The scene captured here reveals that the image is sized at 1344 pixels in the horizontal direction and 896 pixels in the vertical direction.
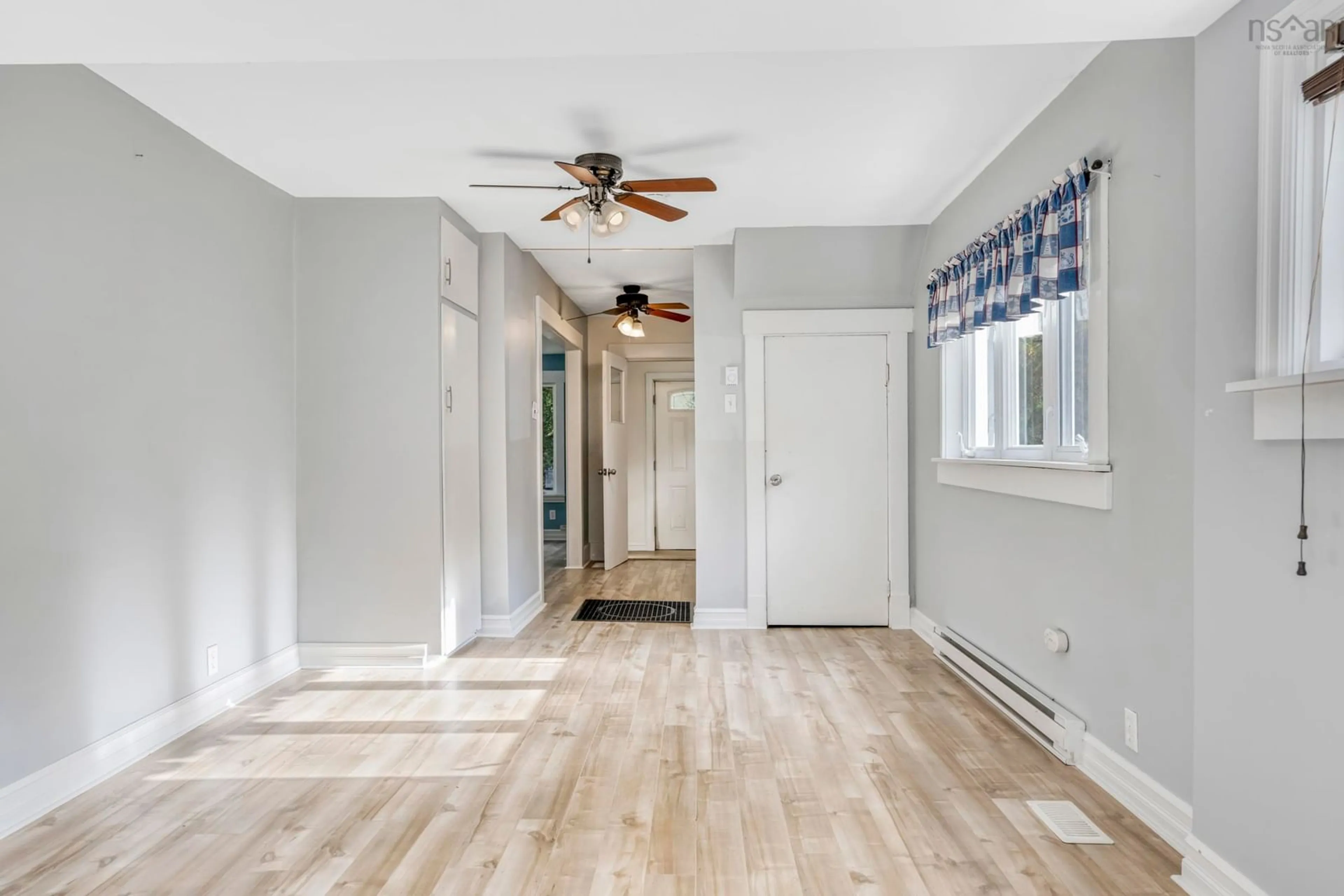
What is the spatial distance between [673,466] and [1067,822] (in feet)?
18.7

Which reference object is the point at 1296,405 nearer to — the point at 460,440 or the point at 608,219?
the point at 608,219

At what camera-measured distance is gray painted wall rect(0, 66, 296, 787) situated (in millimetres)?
2203

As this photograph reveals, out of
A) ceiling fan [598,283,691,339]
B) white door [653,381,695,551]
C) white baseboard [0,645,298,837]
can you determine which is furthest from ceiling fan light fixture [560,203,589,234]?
white door [653,381,695,551]

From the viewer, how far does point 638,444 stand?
24.6 ft

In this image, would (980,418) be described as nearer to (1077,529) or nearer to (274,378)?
(1077,529)

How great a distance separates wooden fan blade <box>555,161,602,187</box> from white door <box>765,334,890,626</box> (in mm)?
1720

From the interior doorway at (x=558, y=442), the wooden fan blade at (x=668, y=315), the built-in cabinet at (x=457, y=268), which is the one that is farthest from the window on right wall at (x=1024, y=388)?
the interior doorway at (x=558, y=442)

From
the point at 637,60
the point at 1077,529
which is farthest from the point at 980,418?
the point at 637,60

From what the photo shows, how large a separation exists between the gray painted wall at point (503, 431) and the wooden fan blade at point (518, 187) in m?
0.91

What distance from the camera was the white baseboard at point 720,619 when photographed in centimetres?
444

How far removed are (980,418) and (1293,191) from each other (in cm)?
204

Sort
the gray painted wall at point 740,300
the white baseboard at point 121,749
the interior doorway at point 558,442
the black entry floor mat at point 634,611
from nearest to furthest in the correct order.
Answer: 1. the white baseboard at point 121,749
2. the gray painted wall at point 740,300
3. the black entry floor mat at point 634,611
4. the interior doorway at point 558,442

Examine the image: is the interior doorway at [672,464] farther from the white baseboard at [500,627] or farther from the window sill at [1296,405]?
the window sill at [1296,405]

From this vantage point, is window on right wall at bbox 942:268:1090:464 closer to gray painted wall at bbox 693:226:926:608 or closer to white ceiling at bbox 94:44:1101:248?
white ceiling at bbox 94:44:1101:248
